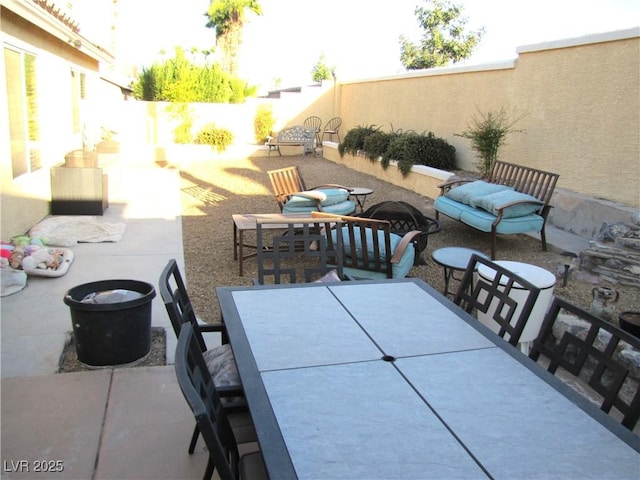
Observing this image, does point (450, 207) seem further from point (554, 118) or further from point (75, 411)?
point (75, 411)

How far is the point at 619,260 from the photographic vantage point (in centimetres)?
523

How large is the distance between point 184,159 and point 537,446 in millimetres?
13617

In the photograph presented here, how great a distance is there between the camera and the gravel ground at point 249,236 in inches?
197

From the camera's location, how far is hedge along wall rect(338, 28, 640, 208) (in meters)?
6.68

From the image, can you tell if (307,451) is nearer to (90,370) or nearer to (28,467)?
(28,467)

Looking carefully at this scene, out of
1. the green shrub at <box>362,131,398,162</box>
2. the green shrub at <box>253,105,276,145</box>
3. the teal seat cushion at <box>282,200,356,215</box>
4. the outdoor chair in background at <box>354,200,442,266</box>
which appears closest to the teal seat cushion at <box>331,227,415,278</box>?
the outdoor chair in background at <box>354,200,442,266</box>

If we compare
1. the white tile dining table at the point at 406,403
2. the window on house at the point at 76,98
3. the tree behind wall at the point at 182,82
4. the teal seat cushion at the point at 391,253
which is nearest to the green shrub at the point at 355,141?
the tree behind wall at the point at 182,82

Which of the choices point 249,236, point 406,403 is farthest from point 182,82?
point 406,403

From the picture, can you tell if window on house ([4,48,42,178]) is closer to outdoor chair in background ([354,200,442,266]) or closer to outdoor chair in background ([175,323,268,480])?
outdoor chair in background ([354,200,442,266])

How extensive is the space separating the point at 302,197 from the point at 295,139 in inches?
380

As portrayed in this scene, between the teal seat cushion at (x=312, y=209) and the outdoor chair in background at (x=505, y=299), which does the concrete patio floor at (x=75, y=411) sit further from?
the teal seat cushion at (x=312, y=209)

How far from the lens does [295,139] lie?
617 inches

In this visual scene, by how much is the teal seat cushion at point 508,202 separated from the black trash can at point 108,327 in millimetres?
4247

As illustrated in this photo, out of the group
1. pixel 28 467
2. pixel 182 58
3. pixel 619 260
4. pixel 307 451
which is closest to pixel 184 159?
pixel 182 58
